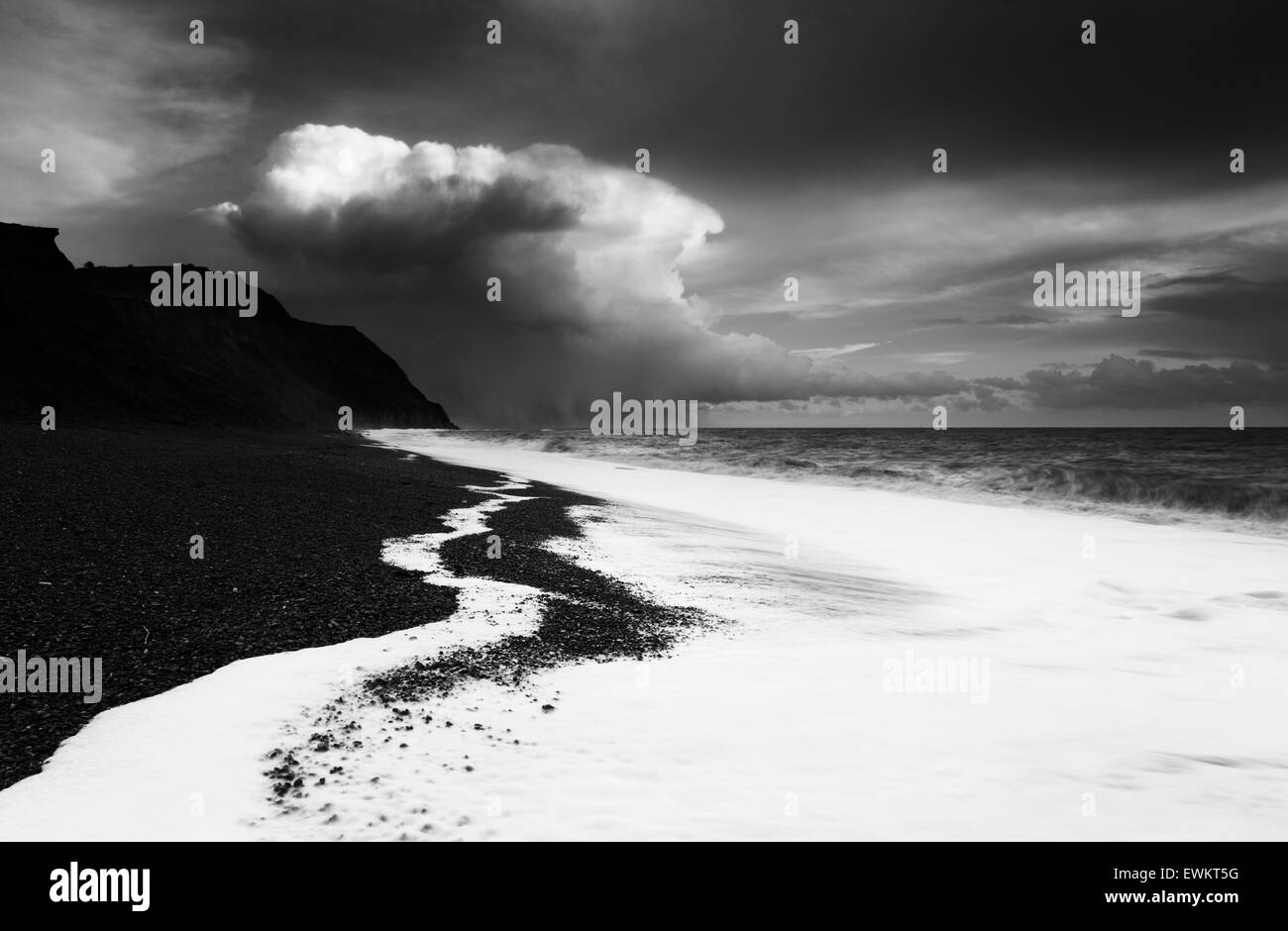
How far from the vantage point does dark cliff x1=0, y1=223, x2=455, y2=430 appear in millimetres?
59469

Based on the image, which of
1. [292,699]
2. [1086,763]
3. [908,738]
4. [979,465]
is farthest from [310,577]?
[979,465]

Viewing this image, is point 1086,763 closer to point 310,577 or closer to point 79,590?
point 310,577

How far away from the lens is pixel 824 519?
23469 millimetres

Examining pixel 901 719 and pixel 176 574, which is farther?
pixel 176 574

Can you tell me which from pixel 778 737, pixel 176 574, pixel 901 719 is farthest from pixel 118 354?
pixel 901 719

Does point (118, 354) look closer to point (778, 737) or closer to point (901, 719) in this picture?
point (778, 737)

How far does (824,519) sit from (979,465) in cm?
2636

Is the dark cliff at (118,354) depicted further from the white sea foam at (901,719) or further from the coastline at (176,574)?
the white sea foam at (901,719)

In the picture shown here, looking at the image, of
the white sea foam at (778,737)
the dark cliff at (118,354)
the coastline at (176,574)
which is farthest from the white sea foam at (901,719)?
the dark cliff at (118,354)

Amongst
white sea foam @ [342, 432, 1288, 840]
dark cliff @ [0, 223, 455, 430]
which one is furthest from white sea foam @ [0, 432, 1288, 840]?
dark cliff @ [0, 223, 455, 430]

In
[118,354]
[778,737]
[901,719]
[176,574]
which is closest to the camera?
[778,737]

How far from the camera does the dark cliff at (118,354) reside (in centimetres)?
5947

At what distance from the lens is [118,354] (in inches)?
2847

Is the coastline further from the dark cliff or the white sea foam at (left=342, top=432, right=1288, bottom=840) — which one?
the dark cliff
